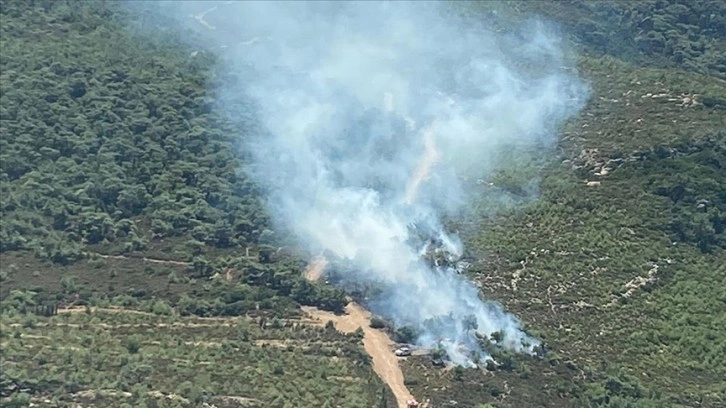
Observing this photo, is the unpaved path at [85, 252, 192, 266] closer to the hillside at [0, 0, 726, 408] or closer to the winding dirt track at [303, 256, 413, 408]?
the hillside at [0, 0, 726, 408]

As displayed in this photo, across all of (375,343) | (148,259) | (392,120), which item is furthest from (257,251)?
(392,120)

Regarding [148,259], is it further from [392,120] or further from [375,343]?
[392,120]

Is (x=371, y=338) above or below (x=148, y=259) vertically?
below

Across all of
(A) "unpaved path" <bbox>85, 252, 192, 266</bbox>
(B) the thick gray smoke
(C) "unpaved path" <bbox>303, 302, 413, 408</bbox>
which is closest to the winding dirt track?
(C) "unpaved path" <bbox>303, 302, 413, 408</bbox>

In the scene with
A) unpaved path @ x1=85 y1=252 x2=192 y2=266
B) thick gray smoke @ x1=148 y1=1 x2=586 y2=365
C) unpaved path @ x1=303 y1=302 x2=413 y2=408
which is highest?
thick gray smoke @ x1=148 y1=1 x2=586 y2=365

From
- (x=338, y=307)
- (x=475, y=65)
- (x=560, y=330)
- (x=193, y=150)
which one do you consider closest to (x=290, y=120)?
(x=193, y=150)

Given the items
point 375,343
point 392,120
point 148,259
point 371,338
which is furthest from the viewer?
point 392,120

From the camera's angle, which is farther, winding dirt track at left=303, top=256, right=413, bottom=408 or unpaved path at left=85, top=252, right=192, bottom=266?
unpaved path at left=85, top=252, right=192, bottom=266

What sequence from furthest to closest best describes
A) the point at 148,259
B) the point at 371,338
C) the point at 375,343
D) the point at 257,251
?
the point at 148,259 < the point at 257,251 < the point at 371,338 < the point at 375,343
